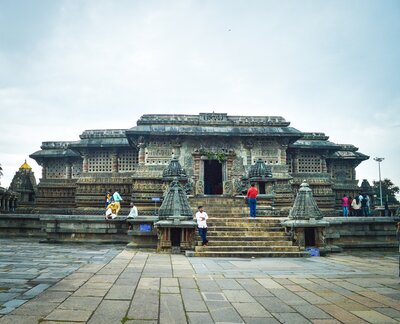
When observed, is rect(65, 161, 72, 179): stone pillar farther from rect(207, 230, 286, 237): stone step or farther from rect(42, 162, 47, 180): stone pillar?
rect(207, 230, 286, 237): stone step

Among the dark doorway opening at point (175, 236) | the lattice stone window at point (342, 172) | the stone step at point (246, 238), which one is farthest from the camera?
the lattice stone window at point (342, 172)

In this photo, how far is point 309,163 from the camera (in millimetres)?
24672

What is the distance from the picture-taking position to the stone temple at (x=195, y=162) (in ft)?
66.8

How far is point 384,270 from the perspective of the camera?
823cm

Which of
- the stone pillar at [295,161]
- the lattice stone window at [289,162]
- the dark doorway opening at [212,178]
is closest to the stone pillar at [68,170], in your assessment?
the dark doorway opening at [212,178]

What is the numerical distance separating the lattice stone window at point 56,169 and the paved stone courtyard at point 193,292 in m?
18.5

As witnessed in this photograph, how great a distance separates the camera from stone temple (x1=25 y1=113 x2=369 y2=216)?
2038 cm

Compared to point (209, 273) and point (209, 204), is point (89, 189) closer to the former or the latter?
point (209, 204)

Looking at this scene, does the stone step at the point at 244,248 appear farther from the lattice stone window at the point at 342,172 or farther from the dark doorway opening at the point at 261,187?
the lattice stone window at the point at 342,172

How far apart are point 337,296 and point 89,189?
19.9 m

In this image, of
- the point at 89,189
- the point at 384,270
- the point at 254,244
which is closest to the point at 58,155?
the point at 89,189

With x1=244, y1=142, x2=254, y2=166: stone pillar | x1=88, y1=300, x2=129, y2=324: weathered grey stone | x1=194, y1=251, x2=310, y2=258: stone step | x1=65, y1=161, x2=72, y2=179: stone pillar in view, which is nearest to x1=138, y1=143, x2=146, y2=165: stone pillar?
x1=244, y1=142, x2=254, y2=166: stone pillar

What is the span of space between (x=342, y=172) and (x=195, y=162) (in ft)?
40.9

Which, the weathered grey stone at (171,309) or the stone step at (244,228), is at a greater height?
the stone step at (244,228)
